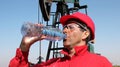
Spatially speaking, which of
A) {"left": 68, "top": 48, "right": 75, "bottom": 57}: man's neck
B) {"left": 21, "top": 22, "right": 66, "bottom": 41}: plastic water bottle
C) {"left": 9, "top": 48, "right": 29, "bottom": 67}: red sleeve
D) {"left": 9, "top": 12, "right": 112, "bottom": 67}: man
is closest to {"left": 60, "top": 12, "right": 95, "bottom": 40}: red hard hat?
{"left": 9, "top": 12, "right": 112, "bottom": 67}: man

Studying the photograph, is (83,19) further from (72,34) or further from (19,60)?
(19,60)

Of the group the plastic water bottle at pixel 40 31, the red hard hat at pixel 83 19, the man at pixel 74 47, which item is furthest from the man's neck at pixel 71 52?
the red hard hat at pixel 83 19

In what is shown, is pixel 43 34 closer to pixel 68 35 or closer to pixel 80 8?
pixel 68 35

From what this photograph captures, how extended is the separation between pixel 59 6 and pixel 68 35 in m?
11.3

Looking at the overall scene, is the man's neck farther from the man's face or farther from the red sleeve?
the red sleeve

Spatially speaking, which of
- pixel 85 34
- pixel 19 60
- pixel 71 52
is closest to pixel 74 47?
pixel 71 52

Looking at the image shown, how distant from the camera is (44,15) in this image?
11039 mm

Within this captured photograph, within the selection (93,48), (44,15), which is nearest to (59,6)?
(93,48)

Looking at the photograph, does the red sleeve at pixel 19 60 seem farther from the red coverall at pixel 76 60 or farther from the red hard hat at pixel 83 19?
the red hard hat at pixel 83 19

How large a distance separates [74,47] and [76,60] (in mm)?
161

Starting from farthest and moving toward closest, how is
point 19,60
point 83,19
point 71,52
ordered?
point 83,19 → point 71,52 → point 19,60

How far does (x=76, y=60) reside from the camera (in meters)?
4.36

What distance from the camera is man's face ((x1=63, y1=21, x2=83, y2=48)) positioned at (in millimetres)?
4348

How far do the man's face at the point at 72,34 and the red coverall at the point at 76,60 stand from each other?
0.28 ft
